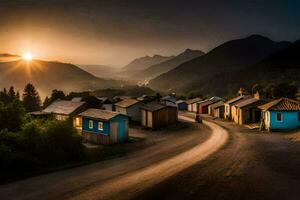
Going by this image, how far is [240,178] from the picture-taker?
74.1 feet

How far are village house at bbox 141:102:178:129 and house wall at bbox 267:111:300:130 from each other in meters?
17.7

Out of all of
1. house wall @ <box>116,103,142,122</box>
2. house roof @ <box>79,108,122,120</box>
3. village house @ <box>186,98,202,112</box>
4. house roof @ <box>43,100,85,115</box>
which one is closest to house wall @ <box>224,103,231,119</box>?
house wall @ <box>116,103,142,122</box>

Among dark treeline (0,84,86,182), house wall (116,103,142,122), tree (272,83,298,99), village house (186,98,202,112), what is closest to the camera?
dark treeline (0,84,86,182)

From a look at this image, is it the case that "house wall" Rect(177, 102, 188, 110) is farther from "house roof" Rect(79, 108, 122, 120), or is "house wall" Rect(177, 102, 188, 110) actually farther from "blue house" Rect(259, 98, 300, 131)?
"house roof" Rect(79, 108, 122, 120)

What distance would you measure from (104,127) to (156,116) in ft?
55.1

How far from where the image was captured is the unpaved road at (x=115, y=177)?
20656 millimetres

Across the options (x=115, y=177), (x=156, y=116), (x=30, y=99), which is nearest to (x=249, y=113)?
(x=156, y=116)

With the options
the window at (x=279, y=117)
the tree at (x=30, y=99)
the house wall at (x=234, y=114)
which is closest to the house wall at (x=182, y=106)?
the house wall at (x=234, y=114)

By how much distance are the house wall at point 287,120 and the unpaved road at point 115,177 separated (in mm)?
15617

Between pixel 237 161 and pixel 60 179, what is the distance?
45.7ft

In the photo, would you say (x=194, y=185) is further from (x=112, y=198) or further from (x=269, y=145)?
(x=269, y=145)

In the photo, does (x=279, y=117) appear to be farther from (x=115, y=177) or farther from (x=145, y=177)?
(x=115, y=177)

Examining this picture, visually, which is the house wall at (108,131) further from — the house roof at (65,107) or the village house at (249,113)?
the village house at (249,113)

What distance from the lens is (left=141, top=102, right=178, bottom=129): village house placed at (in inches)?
2223
